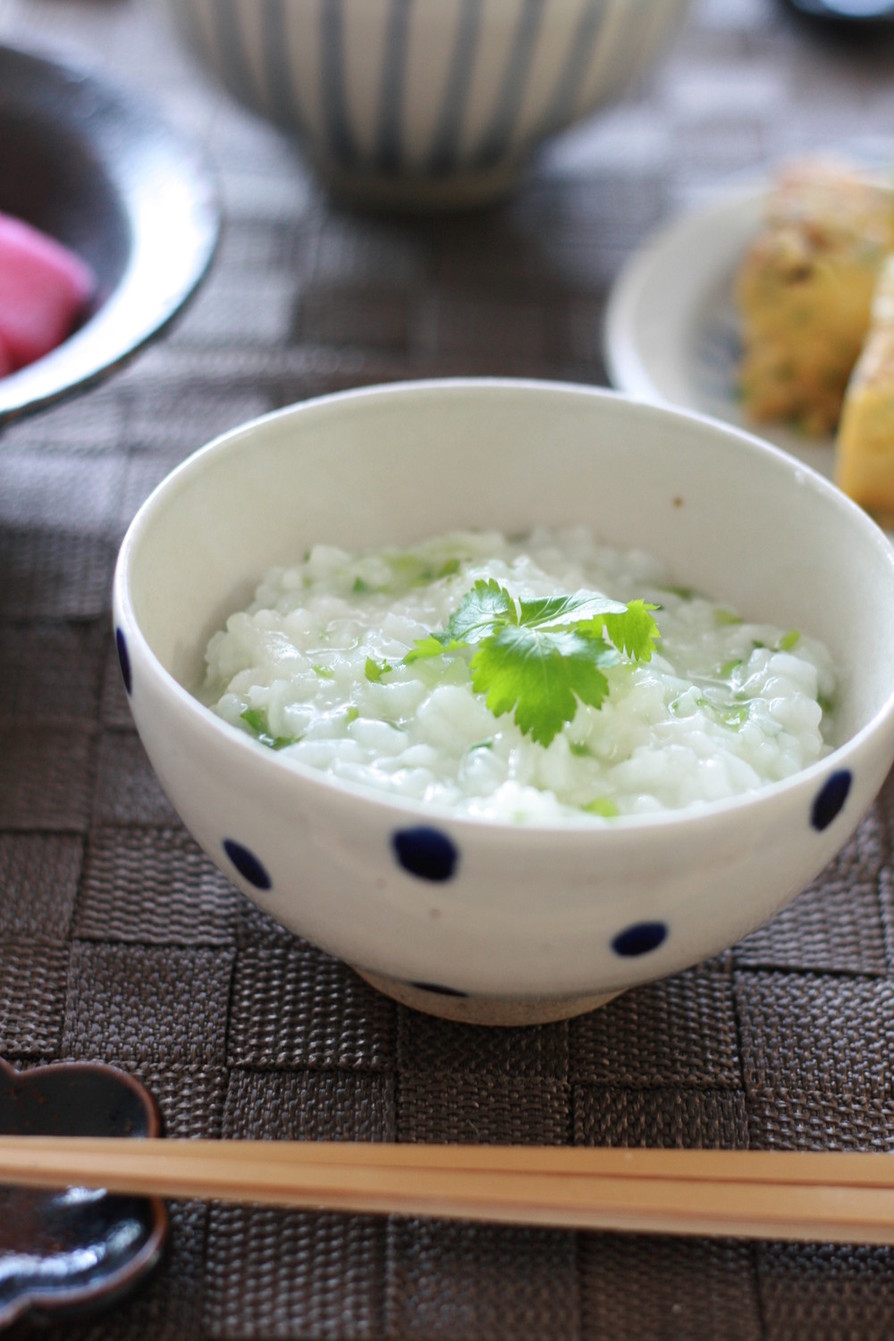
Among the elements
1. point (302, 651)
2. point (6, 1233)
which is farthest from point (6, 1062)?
point (302, 651)

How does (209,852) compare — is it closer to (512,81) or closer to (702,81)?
(512,81)

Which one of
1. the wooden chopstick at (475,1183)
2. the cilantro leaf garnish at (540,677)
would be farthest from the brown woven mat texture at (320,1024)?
the cilantro leaf garnish at (540,677)

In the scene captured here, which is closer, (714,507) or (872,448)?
(714,507)

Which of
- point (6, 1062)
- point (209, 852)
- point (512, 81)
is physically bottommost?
point (6, 1062)

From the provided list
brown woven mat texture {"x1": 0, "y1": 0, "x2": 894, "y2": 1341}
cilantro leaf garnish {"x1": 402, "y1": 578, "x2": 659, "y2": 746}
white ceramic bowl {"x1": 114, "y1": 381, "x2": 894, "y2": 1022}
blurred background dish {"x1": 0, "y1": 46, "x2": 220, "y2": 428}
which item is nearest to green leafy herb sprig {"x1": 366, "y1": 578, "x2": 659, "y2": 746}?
cilantro leaf garnish {"x1": 402, "y1": 578, "x2": 659, "y2": 746}

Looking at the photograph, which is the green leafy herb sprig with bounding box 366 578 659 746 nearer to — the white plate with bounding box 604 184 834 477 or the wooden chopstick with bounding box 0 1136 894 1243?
the wooden chopstick with bounding box 0 1136 894 1243

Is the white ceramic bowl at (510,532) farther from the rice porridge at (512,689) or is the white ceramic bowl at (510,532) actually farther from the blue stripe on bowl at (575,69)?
the blue stripe on bowl at (575,69)

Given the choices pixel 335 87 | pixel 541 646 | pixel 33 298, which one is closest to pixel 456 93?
pixel 335 87
